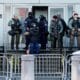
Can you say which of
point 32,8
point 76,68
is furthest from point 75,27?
point 76,68

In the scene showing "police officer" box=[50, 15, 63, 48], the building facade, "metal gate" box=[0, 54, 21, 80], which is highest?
the building facade

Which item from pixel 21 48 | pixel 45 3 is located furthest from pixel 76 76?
pixel 45 3

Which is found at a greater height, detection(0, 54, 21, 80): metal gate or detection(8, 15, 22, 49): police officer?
detection(8, 15, 22, 49): police officer

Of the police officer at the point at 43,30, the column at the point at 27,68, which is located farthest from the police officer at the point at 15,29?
the column at the point at 27,68

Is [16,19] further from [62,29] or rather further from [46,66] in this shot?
[46,66]

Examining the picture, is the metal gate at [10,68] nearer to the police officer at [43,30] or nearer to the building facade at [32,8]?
the police officer at [43,30]

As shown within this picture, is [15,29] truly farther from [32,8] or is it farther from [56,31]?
[32,8]

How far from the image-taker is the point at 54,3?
2612 centimetres

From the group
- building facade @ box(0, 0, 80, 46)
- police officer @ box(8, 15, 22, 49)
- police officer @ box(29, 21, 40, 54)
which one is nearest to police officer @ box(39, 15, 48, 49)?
police officer @ box(29, 21, 40, 54)

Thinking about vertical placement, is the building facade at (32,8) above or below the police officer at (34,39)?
above

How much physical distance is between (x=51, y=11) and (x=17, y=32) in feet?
9.88

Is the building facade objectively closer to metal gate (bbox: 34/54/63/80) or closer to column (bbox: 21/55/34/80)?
metal gate (bbox: 34/54/63/80)

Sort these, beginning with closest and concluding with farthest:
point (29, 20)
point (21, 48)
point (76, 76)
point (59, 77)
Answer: point (76, 76) < point (59, 77) < point (29, 20) < point (21, 48)

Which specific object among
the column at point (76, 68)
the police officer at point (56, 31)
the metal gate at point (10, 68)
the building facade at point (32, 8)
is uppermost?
the building facade at point (32, 8)
